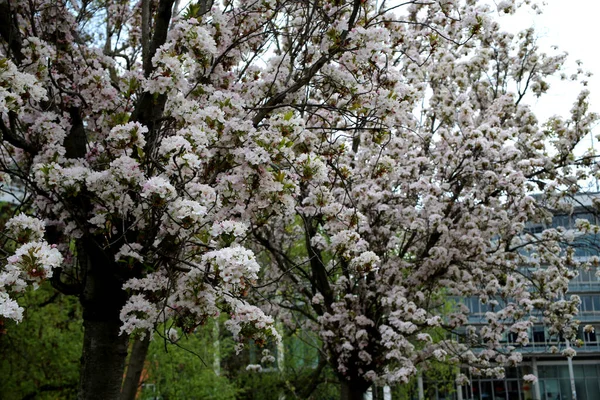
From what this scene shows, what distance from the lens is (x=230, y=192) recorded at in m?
5.31

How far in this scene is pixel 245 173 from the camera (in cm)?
511

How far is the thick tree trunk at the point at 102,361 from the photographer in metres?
5.47

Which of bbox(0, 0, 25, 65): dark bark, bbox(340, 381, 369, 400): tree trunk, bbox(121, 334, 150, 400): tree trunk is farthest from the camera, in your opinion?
bbox(340, 381, 369, 400): tree trunk

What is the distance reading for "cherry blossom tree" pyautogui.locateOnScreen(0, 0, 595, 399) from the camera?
481cm

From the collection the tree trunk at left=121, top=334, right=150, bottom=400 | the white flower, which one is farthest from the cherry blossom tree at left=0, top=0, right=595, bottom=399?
the tree trunk at left=121, top=334, right=150, bottom=400

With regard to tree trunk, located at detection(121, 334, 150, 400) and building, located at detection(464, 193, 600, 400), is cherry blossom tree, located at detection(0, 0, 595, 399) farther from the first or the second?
building, located at detection(464, 193, 600, 400)

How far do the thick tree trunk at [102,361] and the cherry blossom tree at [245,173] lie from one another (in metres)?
0.02

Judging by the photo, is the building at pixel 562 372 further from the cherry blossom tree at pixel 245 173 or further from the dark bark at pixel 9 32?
the dark bark at pixel 9 32

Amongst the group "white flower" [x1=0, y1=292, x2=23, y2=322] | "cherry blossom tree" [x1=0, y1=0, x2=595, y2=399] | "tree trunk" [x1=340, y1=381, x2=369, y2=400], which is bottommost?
"tree trunk" [x1=340, y1=381, x2=369, y2=400]

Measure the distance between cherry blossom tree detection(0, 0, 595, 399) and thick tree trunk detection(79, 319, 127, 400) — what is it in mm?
18

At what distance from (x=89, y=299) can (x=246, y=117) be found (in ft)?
7.71

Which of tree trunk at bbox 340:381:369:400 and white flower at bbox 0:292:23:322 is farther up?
white flower at bbox 0:292:23:322

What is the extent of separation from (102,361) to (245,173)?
2.24m

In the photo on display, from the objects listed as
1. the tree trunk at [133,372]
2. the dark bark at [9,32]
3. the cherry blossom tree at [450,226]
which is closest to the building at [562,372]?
the cherry blossom tree at [450,226]
